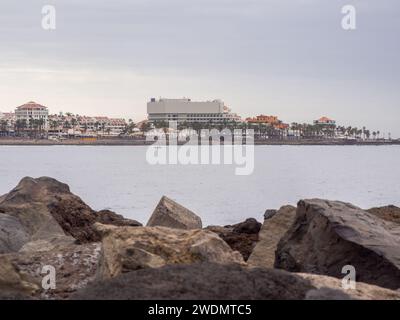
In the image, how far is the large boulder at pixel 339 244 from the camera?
823 centimetres

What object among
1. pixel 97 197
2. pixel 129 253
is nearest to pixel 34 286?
pixel 129 253

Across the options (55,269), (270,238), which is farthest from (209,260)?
(270,238)

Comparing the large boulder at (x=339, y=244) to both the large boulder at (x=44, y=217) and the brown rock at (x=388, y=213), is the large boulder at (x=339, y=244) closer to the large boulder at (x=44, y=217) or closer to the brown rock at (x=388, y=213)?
the brown rock at (x=388, y=213)

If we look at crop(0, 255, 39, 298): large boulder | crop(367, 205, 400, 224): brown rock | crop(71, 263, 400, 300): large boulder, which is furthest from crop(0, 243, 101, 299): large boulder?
crop(367, 205, 400, 224): brown rock

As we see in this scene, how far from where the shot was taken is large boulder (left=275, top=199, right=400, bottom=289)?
27.0 feet

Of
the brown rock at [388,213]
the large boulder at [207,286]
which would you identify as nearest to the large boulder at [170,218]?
the brown rock at [388,213]

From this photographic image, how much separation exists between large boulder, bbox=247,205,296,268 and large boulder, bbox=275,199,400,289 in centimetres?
101

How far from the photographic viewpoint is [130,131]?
189750mm

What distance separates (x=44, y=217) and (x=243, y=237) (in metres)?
3.72

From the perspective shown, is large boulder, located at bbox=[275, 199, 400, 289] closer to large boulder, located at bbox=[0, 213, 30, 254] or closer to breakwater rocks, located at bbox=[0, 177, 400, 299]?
breakwater rocks, located at bbox=[0, 177, 400, 299]

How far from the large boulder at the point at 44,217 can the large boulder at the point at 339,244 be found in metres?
3.53

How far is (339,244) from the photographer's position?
28.3 ft

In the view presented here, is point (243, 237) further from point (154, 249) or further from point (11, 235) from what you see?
point (154, 249)
